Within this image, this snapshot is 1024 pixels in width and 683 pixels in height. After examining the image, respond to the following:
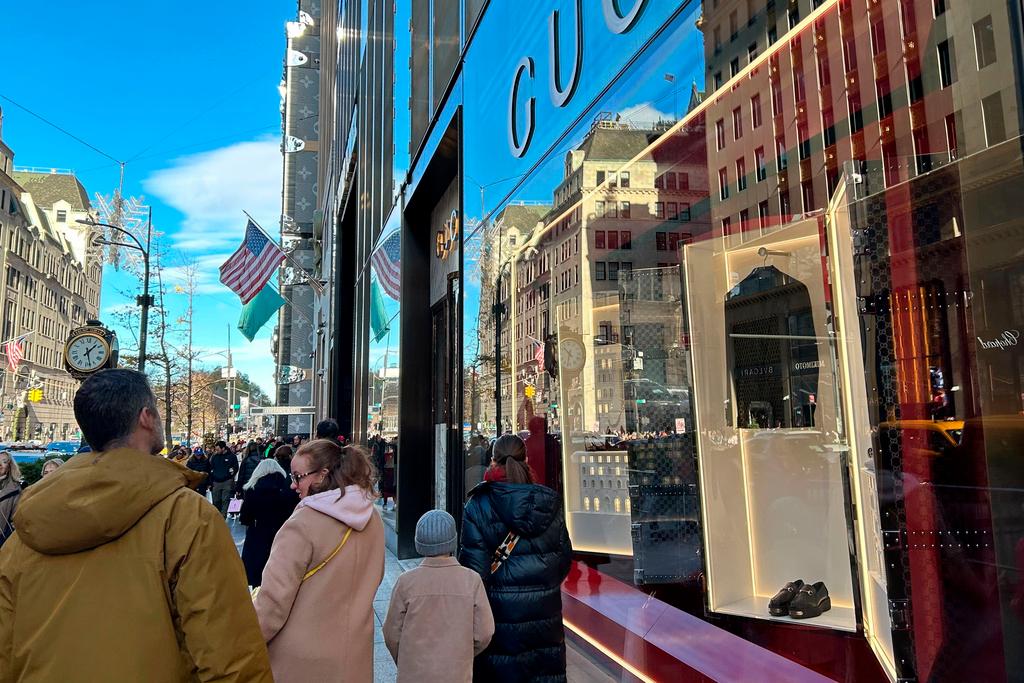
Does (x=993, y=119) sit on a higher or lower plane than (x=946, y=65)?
lower

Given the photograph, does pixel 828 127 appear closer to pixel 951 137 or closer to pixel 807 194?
pixel 807 194

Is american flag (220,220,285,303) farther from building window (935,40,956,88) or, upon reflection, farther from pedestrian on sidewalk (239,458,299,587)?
building window (935,40,956,88)

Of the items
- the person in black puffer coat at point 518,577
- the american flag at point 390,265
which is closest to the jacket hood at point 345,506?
the person in black puffer coat at point 518,577

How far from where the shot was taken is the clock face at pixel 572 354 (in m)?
5.93

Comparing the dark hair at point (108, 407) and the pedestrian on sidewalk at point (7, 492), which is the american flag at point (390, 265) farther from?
the dark hair at point (108, 407)

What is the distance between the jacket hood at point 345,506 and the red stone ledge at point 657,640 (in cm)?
228

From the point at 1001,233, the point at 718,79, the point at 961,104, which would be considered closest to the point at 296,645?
the point at 1001,233

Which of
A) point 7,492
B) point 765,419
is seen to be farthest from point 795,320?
point 7,492

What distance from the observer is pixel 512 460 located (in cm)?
357

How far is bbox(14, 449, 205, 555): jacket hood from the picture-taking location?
1.70 m

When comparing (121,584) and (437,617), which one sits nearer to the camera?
(121,584)

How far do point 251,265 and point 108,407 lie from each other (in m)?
21.8

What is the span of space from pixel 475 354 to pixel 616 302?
10.3 feet

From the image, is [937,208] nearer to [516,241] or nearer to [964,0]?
[964,0]
